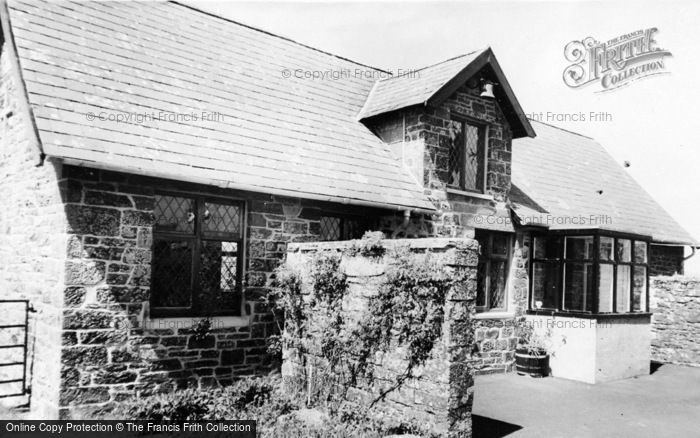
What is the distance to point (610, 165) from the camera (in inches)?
818

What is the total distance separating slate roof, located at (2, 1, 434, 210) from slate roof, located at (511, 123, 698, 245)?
4530mm

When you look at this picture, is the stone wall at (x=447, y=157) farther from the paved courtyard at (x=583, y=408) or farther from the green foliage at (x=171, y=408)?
the green foliage at (x=171, y=408)

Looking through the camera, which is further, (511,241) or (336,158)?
(511,241)

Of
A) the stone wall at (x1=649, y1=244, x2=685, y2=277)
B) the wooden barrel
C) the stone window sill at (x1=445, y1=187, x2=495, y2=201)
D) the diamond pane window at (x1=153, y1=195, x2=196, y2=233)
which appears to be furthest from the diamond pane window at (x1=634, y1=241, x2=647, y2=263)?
the diamond pane window at (x1=153, y1=195, x2=196, y2=233)

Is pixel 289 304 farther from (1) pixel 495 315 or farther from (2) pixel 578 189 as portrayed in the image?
(2) pixel 578 189

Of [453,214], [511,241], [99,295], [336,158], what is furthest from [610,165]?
[99,295]

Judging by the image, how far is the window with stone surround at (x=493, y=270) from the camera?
40.4 ft

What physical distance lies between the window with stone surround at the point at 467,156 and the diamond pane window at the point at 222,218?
485 cm

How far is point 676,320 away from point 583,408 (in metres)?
8.64

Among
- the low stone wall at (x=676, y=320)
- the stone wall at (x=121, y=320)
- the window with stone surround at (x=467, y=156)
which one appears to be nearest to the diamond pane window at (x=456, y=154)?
the window with stone surround at (x=467, y=156)

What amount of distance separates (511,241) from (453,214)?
204 centimetres

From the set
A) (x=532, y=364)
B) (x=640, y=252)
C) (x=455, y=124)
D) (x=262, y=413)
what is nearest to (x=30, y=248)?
(x=262, y=413)

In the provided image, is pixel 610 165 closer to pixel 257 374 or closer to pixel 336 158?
pixel 336 158

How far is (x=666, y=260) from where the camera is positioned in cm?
1869
